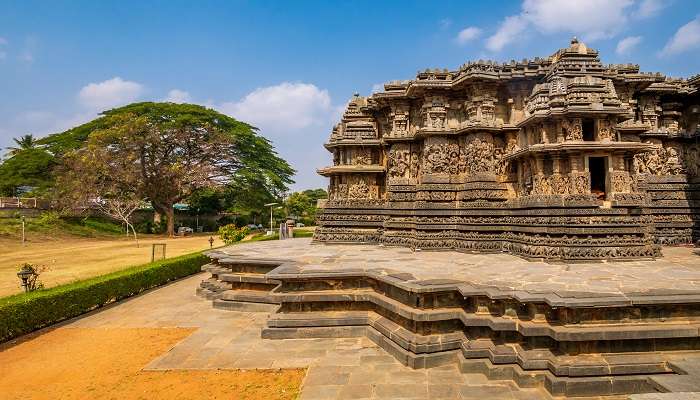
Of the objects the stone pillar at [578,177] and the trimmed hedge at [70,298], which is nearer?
the trimmed hedge at [70,298]

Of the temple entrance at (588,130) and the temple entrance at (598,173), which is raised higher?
the temple entrance at (588,130)

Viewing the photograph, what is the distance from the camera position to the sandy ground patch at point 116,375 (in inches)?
203

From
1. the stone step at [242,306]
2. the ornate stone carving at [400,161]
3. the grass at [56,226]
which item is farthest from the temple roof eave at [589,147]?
the grass at [56,226]

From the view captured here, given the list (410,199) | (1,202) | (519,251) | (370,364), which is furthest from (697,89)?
(1,202)

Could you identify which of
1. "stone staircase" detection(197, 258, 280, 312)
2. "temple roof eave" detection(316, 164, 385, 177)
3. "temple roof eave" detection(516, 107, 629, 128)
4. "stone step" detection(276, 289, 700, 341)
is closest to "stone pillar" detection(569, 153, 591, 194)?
"temple roof eave" detection(516, 107, 629, 128)

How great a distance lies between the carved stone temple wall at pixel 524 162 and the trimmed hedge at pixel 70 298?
20.9 ft

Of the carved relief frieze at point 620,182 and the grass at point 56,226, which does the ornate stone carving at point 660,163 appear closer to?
the carved relief frieze at point 620,182

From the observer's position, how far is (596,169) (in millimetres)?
10578

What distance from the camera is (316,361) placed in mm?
5941

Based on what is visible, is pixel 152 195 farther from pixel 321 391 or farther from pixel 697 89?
pixel 697 89

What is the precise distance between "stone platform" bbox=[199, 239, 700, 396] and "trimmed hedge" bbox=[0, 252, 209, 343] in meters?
5.92

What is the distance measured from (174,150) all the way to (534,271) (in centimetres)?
3621

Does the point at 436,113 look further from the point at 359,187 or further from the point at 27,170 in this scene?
the point at 27,170

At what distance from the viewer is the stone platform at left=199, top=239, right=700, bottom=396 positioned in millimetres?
4906
